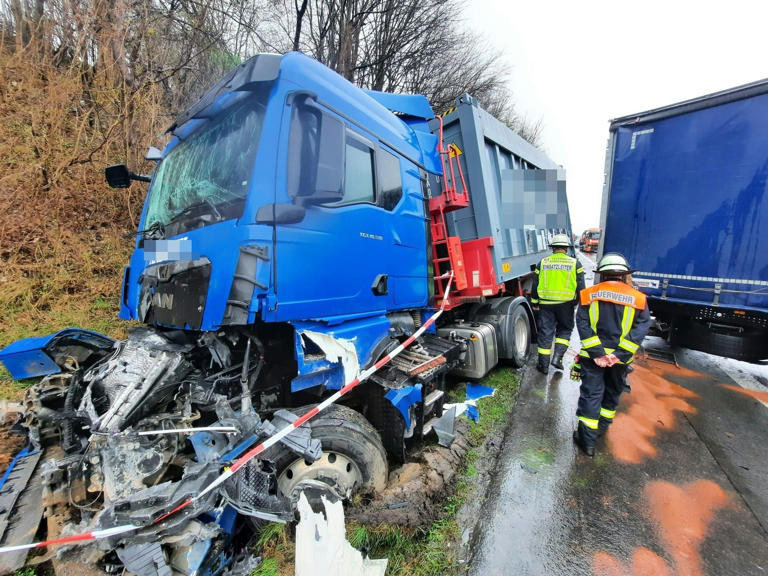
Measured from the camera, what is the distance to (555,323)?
4930mm

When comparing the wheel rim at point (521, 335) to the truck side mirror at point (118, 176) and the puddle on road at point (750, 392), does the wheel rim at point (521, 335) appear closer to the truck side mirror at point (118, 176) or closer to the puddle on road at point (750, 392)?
the puddle on road at point (750, 392)

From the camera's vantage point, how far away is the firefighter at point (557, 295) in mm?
4574

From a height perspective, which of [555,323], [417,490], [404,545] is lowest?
[404,545]

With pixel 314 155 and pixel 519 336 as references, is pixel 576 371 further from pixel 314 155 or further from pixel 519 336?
pixel 314 155

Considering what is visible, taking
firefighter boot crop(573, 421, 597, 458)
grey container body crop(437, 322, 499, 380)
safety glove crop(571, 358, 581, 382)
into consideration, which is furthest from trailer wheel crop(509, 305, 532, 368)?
firefighter boot crop(573, 421, 597, 458)

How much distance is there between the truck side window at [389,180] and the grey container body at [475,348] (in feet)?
6.02

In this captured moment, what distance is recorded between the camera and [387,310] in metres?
2.74

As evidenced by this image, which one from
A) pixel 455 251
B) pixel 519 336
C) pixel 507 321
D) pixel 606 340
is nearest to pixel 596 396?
pixel 606 340

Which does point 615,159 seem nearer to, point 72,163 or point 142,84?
point 142,84

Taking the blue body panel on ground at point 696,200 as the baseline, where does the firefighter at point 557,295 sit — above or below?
below

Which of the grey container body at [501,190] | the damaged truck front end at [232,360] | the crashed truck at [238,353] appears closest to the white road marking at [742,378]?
the grey container body at [501,190]

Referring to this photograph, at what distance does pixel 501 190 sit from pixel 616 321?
7.42ft

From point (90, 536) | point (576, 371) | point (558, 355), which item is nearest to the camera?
point (90, 536)

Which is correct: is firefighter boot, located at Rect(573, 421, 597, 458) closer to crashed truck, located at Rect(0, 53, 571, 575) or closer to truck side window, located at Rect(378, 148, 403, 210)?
crashed truck, located at Rect(0, 53, 571, 575)
